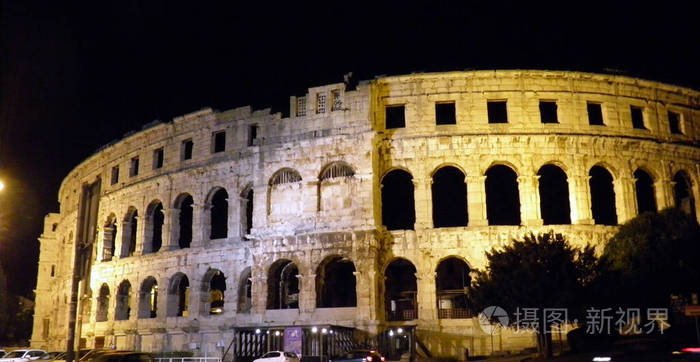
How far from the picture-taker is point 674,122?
36.1 meters

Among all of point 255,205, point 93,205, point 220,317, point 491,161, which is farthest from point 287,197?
point 93,205

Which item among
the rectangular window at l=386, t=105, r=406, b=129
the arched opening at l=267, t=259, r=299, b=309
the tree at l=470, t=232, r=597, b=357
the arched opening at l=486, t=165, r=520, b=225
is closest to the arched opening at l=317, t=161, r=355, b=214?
the arched opening at l=267, t=259, r=299, b=309

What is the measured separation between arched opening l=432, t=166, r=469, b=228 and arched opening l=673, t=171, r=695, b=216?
465 inches

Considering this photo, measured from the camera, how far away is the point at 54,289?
5091 cm

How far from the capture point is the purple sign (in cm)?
2877

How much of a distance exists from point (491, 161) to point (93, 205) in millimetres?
24217

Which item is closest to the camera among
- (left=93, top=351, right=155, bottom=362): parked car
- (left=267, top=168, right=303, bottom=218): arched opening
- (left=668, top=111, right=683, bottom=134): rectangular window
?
(left=93, top=351, right=155, bottom=362): parked car

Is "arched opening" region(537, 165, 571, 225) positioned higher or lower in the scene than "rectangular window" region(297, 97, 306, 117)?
lower

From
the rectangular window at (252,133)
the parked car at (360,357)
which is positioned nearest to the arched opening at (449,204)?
the rectangular window at (252,133)

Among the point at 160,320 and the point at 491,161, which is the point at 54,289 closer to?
the point at 160,320

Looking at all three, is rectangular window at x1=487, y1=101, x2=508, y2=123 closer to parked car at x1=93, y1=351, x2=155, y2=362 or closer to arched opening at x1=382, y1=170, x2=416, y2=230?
arched opening at x1=382, y1=170, x2=416, y2=230

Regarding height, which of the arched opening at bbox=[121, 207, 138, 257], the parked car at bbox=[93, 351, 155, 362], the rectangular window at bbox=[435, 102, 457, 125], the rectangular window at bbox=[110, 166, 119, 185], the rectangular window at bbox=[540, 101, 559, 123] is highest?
the rectangular window at bbox=[435, 102, 457, 125]

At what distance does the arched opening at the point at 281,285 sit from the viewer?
3266cm

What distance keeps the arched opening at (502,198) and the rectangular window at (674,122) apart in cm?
910
